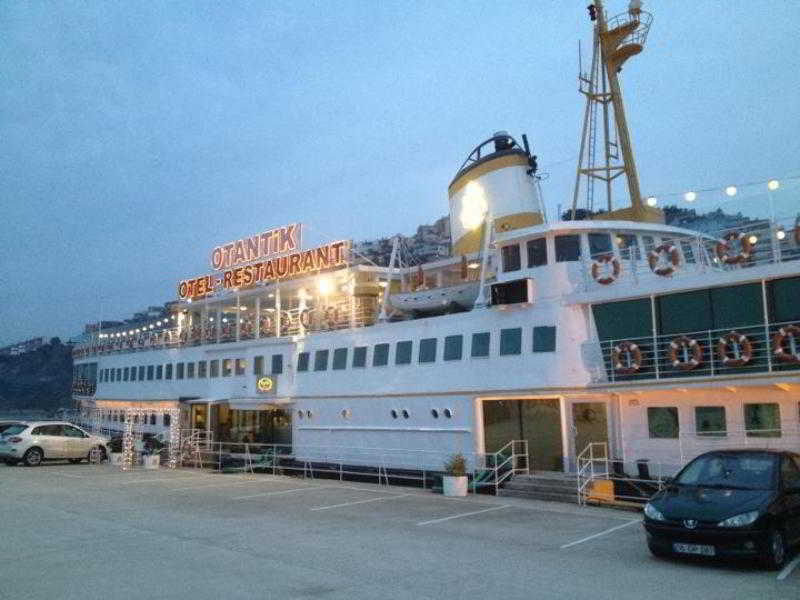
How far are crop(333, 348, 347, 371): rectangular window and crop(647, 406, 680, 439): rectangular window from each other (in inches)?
402

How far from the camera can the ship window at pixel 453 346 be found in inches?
752

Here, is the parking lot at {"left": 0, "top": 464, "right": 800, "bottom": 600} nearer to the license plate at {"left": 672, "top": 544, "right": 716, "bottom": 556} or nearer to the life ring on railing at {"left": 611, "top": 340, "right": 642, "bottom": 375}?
the license plate at {"left": 672, "top": 544, "right": 716, "bottom": 556}

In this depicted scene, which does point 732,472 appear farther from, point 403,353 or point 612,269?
point 403,353

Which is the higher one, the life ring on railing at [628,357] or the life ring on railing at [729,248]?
the life ring on railing at [729,248]

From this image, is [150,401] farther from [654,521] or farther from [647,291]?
[654,521]

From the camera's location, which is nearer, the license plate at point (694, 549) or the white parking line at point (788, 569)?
the white parking line at point (788, 569)

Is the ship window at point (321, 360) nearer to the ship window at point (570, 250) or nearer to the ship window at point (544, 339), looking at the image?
the ship window at point (544, 339)

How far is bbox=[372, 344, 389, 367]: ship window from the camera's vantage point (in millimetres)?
21219

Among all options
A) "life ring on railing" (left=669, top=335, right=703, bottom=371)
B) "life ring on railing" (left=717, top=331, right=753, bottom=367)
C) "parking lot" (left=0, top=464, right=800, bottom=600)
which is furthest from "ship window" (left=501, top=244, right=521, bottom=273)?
"parking lot" (left=0, top=464, right=800, bottom=600)

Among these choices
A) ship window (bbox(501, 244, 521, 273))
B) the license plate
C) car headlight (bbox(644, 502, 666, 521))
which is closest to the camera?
the license plate

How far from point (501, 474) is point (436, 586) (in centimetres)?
942

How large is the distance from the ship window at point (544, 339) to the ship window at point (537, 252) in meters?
1.77

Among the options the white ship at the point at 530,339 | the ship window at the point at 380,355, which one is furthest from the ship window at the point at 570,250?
the ship window at the point at 380,355

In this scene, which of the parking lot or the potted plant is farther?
the potted plant
